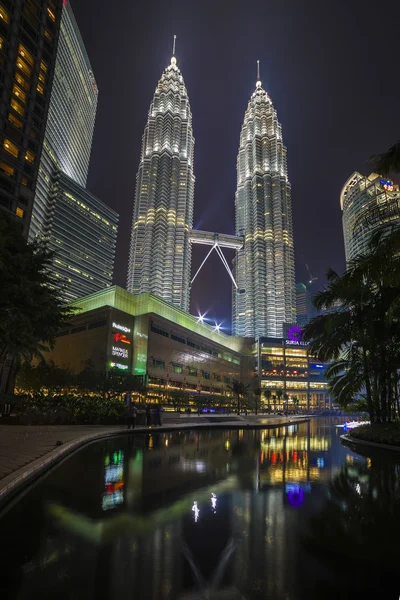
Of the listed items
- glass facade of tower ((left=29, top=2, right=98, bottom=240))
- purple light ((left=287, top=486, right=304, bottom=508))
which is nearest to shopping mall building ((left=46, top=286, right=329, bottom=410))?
glass facade of tower ((left=29, top=2, right=98, bottom=240))

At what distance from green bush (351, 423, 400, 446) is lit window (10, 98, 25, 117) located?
73324mm

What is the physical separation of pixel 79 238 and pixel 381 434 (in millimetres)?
161162

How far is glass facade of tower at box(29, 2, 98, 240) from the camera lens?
142875 mm

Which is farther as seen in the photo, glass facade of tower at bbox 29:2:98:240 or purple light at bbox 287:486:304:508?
glass facade of tower at bbox 29:2:98:240

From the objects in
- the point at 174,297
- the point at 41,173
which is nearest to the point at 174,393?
the point at 174,297

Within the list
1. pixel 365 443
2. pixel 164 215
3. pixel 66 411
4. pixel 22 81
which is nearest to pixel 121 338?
pixel 22 81

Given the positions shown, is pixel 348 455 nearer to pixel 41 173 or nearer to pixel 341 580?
pixel 341 580

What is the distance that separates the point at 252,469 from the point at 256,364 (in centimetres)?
15246

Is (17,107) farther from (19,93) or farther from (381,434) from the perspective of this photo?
(381,434)

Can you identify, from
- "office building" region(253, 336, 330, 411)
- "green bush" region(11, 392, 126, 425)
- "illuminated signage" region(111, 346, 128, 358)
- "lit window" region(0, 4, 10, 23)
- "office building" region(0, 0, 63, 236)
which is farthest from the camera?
"office building" region(253, 336, 330, 411)

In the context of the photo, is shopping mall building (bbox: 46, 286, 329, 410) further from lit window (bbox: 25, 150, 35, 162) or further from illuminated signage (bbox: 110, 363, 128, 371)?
lit window (bbox: 25, 150, 35, 162)

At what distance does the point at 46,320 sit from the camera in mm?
25641

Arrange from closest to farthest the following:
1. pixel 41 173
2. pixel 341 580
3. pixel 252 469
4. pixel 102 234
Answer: pixel 341 580 → pixel 252 469 → pixel 41 173 → pixel 102 234

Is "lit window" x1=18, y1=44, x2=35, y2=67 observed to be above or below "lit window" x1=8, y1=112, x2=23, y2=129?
above
